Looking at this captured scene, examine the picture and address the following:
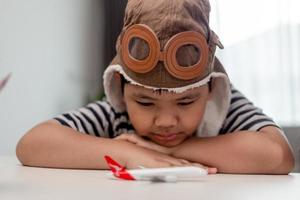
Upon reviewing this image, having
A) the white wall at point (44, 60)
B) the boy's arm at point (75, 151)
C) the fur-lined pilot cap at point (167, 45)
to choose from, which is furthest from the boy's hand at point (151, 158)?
the white wall at point (44, 60)

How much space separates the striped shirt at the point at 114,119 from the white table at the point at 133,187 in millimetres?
175

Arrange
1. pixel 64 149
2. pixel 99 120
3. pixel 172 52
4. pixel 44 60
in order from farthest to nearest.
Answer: pixel 44 60 < pixel 99 120 < pixel 64 149 < pixel 172 52

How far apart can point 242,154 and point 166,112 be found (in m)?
0.14

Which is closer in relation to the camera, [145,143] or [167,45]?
[167,45]

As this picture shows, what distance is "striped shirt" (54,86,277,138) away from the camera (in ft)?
2.78

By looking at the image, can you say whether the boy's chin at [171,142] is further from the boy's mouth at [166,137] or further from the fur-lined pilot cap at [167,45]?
the fur-lined pilot cap at [167,45]

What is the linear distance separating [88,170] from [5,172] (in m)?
0.12

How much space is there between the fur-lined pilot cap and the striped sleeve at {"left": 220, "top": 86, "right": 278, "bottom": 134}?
148 millimetres

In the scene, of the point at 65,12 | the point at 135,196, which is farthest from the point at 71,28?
the point at 135,196

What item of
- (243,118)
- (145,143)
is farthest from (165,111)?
(243,118)

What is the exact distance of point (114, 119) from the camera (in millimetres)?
908

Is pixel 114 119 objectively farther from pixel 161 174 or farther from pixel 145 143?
pixel 161 174

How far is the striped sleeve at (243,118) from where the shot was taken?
0.82 m

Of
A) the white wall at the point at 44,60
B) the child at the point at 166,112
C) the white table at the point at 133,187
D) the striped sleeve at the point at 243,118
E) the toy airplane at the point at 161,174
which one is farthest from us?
the white wall at the point at 44,60
